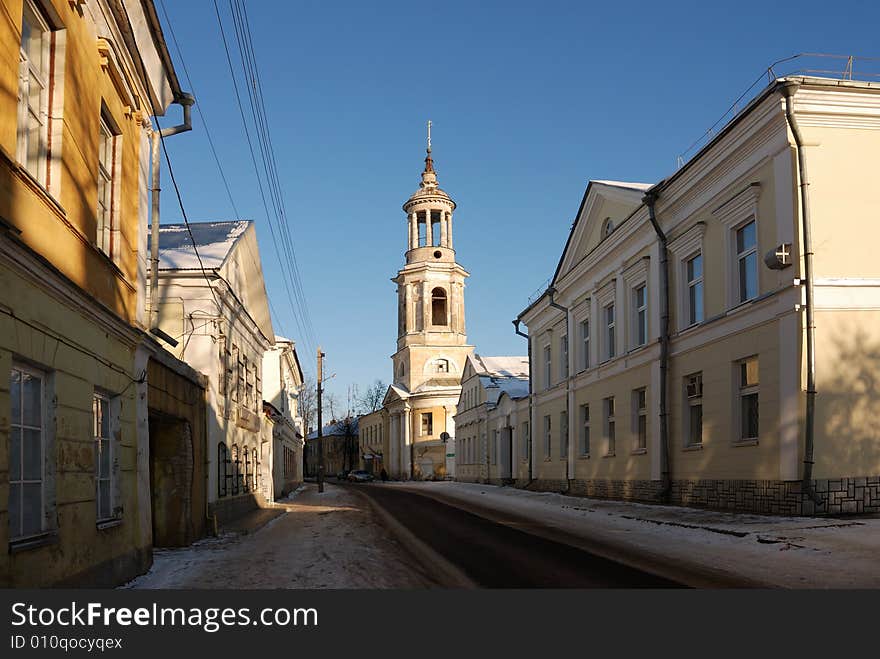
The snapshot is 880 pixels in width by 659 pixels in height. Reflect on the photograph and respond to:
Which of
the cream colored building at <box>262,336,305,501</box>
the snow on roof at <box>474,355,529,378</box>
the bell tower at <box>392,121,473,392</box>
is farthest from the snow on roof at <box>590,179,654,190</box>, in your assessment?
the bell tower at <box>392,121,473,392</box>

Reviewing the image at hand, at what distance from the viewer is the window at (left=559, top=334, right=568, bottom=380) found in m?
35.7

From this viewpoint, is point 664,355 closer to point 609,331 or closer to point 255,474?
point 609,331

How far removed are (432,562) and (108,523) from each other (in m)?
4.24

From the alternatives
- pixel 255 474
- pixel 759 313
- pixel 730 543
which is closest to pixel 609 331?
pixel 759 313

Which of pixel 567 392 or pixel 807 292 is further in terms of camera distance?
pixel 567 392

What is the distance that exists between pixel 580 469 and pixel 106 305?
77.8ft

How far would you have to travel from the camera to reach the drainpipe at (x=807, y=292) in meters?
16.3

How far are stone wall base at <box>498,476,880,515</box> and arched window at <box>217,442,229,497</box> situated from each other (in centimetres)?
1091

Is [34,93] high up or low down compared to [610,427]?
up

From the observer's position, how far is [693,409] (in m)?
22.3

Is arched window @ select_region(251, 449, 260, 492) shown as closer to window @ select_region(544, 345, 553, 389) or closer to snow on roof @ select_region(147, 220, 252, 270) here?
snow on roof @ select_region(147, 220, 252, 270)

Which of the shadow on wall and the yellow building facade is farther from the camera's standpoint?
the shadow on wall

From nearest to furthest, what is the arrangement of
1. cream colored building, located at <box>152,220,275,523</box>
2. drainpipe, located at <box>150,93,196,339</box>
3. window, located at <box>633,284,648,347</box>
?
drainpipe, located at <box>150,93,196,339</box>
cream colored building, located at <box>152,220,275,523</box>
window, located at <box>633,284,648,347</box>

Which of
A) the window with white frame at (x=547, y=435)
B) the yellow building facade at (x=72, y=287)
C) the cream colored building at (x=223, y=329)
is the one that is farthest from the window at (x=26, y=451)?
the window with white frame at (x=547, y=435)
